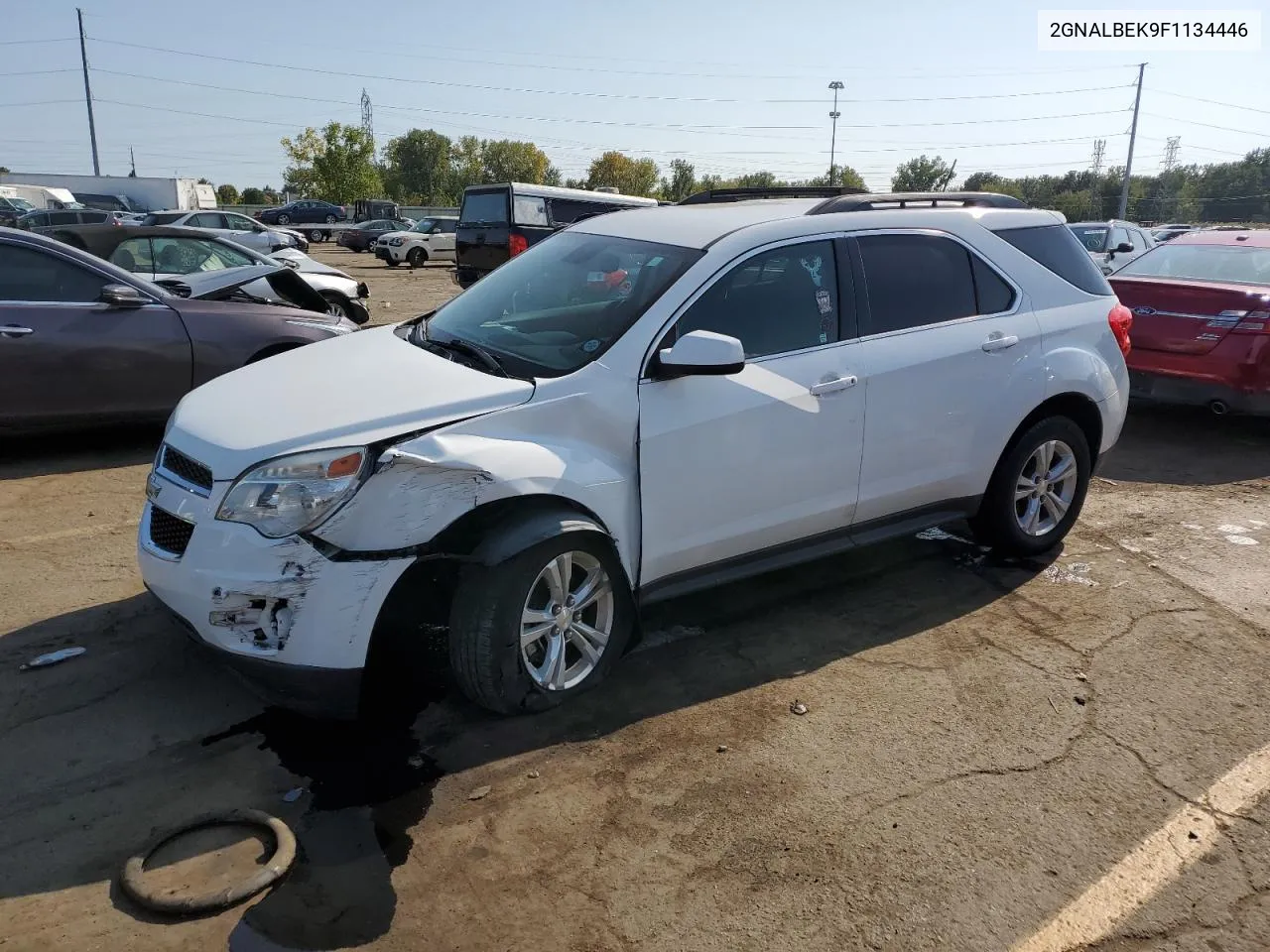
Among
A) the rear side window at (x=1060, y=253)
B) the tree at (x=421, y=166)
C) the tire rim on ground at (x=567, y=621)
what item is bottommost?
the tire rim on ground at (x=567, y=621)

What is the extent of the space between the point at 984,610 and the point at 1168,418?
5.47 metres

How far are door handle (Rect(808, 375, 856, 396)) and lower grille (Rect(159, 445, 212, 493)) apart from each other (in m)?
2.34

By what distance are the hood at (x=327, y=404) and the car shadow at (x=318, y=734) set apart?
967 millimetres

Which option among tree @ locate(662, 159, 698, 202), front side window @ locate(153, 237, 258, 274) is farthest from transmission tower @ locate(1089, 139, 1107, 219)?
front side window @ locate(153, 237, 258, 274)

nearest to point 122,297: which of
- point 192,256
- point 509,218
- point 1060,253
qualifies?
point 192,256

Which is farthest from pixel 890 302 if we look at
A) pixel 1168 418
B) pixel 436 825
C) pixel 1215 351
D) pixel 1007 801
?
pixel 1168 418

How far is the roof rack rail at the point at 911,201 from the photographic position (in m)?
4.46

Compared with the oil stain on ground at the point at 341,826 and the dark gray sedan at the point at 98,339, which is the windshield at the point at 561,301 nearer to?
the oil stain on ground at the point at 341,826

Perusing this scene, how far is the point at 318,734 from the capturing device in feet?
11.3

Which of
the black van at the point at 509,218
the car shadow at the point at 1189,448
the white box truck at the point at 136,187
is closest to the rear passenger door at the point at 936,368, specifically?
the car shadow at the point at 1189,448

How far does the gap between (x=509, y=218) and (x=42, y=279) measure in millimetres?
9778

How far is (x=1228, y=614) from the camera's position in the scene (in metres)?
4.62

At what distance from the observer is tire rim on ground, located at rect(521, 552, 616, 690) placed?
350 centimetres

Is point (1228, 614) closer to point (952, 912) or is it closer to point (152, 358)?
point (952, 912)
